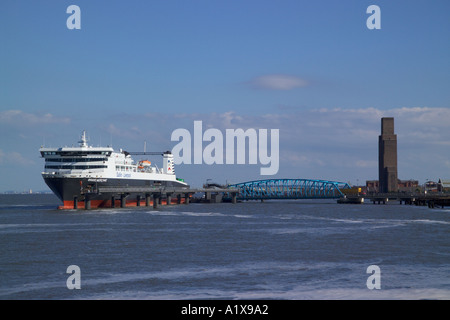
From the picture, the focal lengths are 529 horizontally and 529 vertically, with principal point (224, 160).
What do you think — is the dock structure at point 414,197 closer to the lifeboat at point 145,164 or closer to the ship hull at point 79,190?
the lifeboat at point 145,164

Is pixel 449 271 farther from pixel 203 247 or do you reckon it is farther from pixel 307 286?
pixel 203 247

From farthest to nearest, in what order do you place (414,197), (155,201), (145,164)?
(414,197) → (145,164) → (155,201)

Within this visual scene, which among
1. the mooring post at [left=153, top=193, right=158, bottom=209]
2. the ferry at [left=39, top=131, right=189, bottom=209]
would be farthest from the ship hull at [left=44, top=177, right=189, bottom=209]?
the mooring post at [left=153, top=193, right=158, bottom=209]

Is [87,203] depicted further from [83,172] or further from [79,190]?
[83,172]

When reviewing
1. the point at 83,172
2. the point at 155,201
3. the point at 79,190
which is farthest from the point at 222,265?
the point at 155,201

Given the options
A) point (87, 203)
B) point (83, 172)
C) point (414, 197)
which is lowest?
point (414, 197)

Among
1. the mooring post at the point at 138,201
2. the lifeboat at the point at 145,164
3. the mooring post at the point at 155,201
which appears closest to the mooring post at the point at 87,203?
the mooring post at the point at 155,201

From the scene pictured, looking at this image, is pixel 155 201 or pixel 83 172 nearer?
pixel 83 172

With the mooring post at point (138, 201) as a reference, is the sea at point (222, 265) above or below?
below

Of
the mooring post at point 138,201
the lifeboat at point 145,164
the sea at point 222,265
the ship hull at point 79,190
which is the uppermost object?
the lifeboat at point 145,164

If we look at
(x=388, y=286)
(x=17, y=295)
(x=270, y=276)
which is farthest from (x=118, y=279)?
(x=388, y=286)

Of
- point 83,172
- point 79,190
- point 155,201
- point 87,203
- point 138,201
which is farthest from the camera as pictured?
point 138,201

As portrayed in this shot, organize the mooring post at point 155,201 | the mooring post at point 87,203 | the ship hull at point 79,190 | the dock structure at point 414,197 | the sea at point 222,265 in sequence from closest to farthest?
the sea at point 222,265
the ship hull at point 79,190
the mooring post at point 87,203
the mooring post at point 155,201
the dock structure at point 414,197

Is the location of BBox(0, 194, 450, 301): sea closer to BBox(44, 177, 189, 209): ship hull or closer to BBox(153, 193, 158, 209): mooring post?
BBox(44, 177, 189, 209): ship hull
